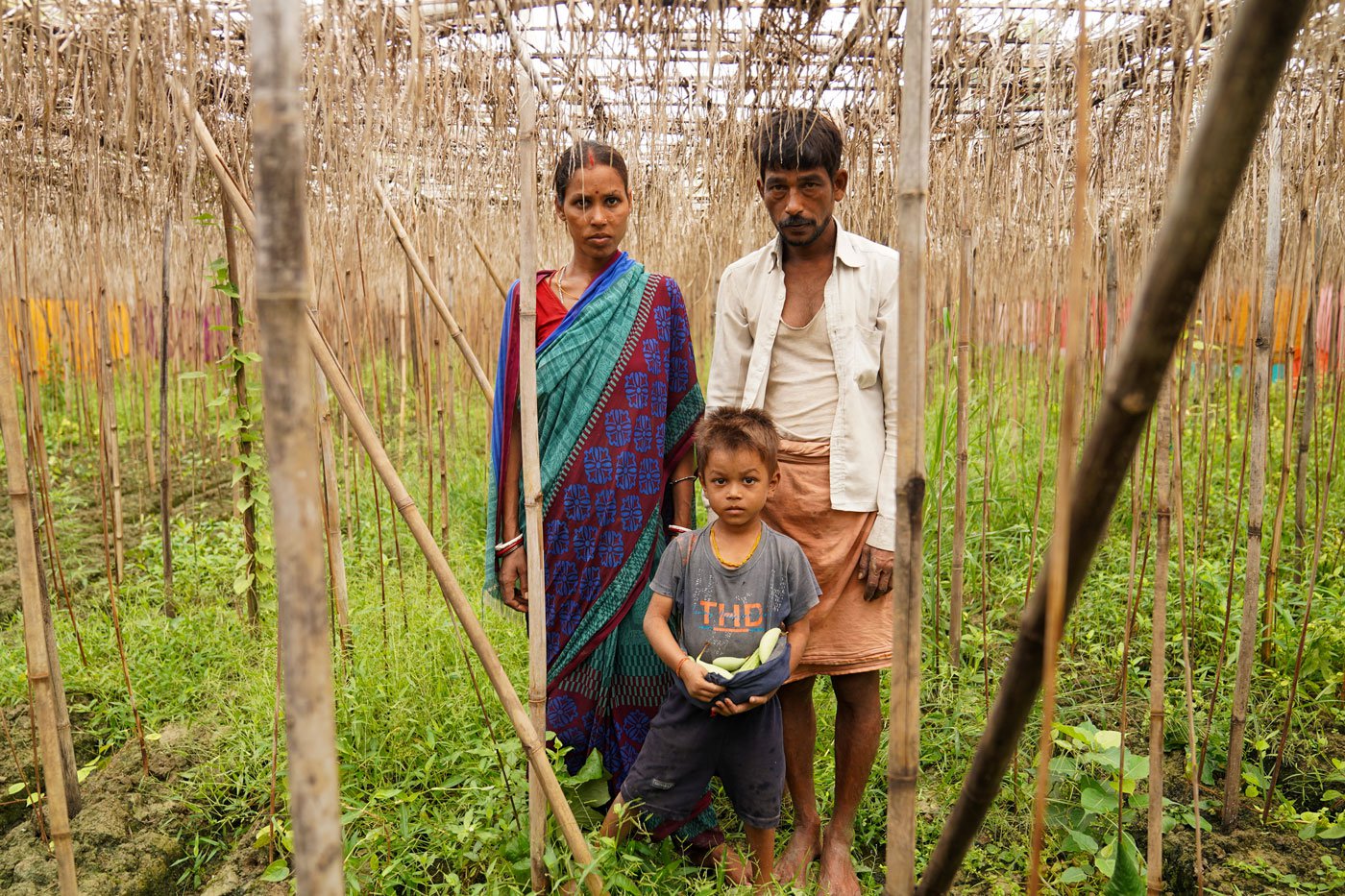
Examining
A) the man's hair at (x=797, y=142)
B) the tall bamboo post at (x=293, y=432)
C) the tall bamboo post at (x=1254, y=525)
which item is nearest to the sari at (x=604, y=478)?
the man's hair at (x=797, y=142)

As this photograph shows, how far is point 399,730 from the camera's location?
88.3 inches

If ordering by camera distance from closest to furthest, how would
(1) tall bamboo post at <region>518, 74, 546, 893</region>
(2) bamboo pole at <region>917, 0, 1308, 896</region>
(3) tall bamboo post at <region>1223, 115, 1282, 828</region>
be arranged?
(2) bamboo pole at <region>917, 0, 1308, 896</region>, (1) tall bamboo post at <region>518, 74, 546, 893</region>, (3) tall bamboo post at <region>1223, 115, 1282, 828</region>

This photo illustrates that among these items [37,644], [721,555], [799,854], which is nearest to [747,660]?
[721,555]

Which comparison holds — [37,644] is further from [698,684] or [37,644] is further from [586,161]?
[586,161]

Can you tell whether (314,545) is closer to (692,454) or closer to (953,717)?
(692,454)

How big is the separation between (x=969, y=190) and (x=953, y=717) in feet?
5.47

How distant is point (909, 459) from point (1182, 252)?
1.26 ft

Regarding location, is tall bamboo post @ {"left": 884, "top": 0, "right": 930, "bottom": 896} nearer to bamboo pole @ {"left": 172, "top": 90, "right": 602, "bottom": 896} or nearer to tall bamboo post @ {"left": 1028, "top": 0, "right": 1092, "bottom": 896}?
tall bamboo post @ {"left": 1028, "top": 0, "right": 1092, "bottom": 896}

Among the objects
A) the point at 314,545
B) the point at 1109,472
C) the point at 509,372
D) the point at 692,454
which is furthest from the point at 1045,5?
the point at 314,545

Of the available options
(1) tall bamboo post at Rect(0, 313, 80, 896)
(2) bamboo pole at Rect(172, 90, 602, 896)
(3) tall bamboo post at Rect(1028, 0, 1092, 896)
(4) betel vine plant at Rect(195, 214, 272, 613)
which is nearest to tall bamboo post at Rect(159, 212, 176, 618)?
(4) betel vine plant at Rect(195, 214, 272, 613)

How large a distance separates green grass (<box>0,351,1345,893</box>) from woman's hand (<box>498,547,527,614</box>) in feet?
0.69

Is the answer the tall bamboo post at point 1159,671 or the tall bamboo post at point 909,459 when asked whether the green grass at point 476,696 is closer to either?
the tall bamboo post at point 1159,671

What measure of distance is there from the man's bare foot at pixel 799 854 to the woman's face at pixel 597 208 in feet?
4.48

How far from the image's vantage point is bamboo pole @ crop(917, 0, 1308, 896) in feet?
1.32
